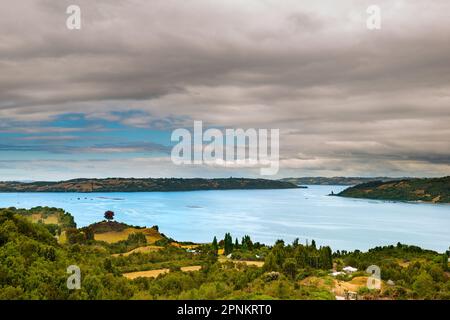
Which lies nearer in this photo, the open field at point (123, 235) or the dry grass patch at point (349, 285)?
the dry grass patch at point (349, 285)

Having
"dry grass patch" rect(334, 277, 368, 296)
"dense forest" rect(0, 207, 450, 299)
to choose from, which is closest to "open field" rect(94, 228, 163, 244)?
"dense forest" rect(0, 207, 450, 299)

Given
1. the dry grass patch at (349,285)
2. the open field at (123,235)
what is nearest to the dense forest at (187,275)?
the dry grass patch at (349,285)

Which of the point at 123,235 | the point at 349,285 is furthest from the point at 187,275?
the point at 123,235

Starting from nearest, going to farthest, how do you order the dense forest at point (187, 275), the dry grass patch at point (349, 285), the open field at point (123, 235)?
1. the dense forest at point (187, 275)
2. the dry grass patch at point (349, 285)
3. the open field at point (123, 235)

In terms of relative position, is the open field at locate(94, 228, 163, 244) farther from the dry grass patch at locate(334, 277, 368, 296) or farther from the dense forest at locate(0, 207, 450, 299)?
the dry grass patch at locate(334, 277, 368, 296)

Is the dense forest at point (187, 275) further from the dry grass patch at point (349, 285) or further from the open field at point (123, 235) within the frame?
the open field at point (123, 235)

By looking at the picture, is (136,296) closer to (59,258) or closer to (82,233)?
(59,258)

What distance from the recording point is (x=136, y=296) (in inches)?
1811

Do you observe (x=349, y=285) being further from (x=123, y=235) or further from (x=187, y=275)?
(x=123, y=235)

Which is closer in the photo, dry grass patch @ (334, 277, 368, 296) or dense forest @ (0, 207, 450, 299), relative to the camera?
dense forest @ (0, 207, 450, 299)
